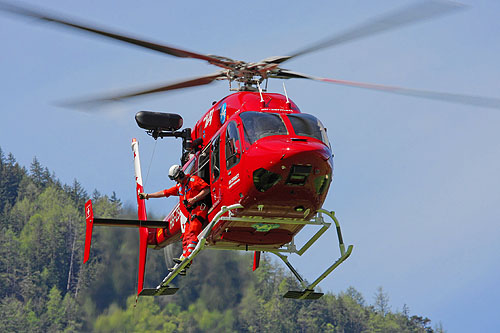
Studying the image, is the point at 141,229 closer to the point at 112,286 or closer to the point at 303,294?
the point at 303,294

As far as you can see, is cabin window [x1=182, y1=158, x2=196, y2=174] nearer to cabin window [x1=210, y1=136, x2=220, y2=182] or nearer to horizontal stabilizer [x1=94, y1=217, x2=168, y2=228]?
cabin window [x1=210, y1=136, x2=220, y2=182]

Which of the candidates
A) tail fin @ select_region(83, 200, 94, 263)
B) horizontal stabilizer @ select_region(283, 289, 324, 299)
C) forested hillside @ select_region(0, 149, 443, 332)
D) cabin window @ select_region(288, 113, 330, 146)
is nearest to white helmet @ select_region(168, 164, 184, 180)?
tail fin @ select_region(83, 200, 94, 263)

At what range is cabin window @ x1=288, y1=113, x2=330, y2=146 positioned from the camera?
12297mm

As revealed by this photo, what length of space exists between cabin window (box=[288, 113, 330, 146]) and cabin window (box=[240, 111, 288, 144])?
0.64ft

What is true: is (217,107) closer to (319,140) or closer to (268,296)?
(319,140)

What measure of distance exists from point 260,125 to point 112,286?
2929 cm

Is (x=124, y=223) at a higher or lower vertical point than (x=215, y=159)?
lower

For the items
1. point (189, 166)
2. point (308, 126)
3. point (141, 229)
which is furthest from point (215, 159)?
point (141, 229)

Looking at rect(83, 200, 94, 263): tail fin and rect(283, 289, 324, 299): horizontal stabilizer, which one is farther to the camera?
rect(283, 289, 324, 299): horizontal stabilizer

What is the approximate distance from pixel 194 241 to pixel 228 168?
4.75 feet

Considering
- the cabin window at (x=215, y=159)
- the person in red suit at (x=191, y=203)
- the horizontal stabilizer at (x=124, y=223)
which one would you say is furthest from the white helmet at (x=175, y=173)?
the horizontal stabilizer at (x=124, y=223)

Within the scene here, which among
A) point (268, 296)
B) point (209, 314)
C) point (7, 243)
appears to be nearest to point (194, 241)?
point (209, 314)

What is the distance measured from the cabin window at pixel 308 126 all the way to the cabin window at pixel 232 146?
0.81 meters

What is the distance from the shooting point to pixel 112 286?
40.2 m
